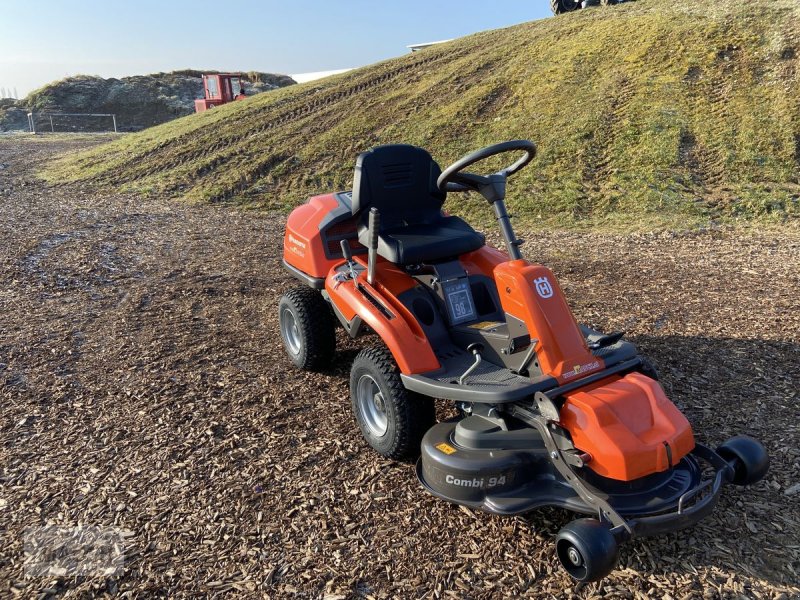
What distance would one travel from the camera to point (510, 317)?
3.12 m

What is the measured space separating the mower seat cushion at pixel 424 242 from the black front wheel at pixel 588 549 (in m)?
1.77

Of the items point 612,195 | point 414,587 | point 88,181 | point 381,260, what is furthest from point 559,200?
point 88,181

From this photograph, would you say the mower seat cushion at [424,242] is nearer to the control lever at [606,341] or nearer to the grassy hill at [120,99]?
the control lever at [606,341]

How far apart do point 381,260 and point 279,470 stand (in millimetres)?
1404

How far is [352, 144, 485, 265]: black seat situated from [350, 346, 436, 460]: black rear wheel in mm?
660

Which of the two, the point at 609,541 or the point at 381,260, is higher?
the point at 381,260

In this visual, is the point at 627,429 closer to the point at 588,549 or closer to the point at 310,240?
the point at 588,549

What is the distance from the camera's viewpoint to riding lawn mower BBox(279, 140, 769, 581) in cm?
254

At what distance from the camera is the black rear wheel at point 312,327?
14.3 feet

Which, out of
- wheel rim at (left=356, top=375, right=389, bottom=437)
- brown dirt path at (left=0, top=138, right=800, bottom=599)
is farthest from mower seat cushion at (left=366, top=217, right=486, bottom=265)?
brown dirt path at (left=0, top=138, right=800, bottom=599)

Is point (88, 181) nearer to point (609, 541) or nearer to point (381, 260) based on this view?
point (381, 260)

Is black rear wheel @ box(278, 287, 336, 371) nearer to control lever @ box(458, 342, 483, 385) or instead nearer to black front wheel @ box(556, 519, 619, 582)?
control lever @ box(458, 342, 483, 385)

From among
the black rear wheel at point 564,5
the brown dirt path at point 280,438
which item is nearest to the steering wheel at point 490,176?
the brown dirt path at point 280,438

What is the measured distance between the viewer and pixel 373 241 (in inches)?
141
